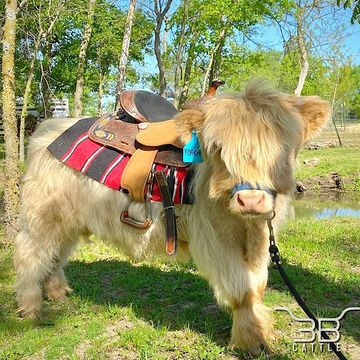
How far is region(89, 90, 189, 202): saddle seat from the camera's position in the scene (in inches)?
127

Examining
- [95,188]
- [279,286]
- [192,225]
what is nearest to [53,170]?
[95,188]

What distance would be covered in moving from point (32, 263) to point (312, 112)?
2731 millimetres

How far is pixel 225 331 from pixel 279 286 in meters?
1.07

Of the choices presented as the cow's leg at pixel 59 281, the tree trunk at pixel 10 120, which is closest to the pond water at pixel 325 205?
the tree trunk at pixel 10 120

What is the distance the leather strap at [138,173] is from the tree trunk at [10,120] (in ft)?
10.3

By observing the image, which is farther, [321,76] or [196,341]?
[321,76]

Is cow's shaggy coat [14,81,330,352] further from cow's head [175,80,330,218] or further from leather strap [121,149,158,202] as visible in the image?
leather strap [121,149,158,202]

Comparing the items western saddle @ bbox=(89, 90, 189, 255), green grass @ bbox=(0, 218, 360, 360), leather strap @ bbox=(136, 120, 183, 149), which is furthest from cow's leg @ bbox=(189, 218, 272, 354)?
leather strap @ bbox=(136, 120, 183, 149)

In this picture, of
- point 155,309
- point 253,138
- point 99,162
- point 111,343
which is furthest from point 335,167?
point 253,138

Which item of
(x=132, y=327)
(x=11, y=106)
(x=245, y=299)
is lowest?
(x=132, y=327)

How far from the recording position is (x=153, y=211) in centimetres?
333

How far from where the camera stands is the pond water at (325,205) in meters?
11.1

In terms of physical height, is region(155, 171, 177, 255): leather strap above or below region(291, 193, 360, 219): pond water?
above

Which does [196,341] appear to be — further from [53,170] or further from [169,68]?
[169,68]
